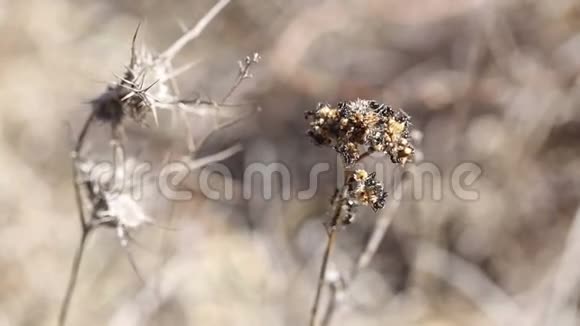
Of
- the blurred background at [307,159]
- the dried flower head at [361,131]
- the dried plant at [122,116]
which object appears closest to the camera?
the dried flower head at [361,131]

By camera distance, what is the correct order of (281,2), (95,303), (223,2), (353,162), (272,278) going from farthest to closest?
(281,2)
(272,278)
(95,303)
(223,2)
(353,162)

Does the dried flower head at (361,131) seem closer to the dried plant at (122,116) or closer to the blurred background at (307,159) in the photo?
the dried plant at (122,116)

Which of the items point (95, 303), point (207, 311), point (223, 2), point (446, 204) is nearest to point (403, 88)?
point (446, 204)

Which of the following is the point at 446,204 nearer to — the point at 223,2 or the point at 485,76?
the point at 485,76

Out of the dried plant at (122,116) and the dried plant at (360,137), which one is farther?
the dried plant at (122,116)
